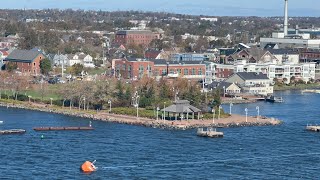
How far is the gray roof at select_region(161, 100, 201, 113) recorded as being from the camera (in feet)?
54.9

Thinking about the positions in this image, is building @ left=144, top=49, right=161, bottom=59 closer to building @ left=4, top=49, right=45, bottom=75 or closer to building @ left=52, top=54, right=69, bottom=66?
building @ left=52, top=54, right=69, bottom=66

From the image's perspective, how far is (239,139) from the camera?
14766mm

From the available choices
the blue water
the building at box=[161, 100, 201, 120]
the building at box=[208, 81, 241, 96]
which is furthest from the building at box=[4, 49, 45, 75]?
the building at box=[161, 100, 201, 120]

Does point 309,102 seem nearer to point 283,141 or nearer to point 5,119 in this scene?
point 283,141

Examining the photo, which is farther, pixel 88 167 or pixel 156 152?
pixel 156 152

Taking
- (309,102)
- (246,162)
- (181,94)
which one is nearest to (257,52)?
(309,102)

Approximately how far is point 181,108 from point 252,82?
6836mm

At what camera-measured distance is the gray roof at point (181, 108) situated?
16734mm

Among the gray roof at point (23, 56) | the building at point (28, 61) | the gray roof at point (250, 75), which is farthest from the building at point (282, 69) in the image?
the gray roof at point (23, 56)

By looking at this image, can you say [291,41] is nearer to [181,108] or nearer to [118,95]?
[118,95]

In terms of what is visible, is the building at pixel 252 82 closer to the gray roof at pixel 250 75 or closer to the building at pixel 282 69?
the gray roof at pixel 250 75

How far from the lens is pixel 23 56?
85.8ft

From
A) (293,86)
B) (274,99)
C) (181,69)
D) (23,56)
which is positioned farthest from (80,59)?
(274,99)

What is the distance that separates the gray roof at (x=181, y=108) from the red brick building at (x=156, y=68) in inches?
313
